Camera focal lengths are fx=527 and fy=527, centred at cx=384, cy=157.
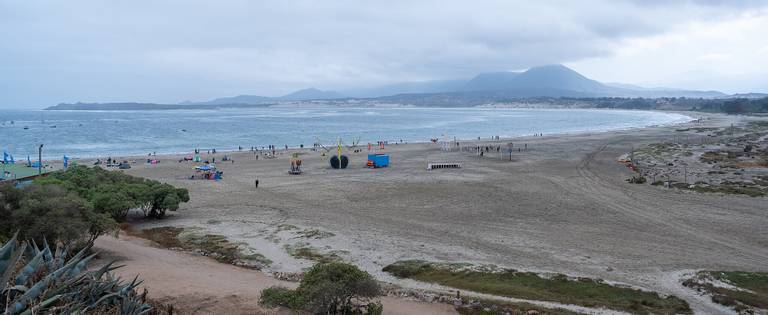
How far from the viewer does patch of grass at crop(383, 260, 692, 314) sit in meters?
11.4

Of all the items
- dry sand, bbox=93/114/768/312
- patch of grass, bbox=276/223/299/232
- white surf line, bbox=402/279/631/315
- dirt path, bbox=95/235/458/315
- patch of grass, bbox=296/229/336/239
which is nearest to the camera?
dirt path, bbox=95/235/458/315

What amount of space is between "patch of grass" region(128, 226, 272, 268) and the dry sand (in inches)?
19.7

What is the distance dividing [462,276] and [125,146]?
56370 mm

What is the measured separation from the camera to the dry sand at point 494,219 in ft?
49.4

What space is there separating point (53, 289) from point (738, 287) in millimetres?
13865

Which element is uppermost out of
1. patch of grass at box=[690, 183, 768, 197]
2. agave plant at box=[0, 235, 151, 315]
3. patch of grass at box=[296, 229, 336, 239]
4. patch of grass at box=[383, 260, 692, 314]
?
agave plant at box=[0, 235, 151, 315]

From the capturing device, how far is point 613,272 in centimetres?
1377

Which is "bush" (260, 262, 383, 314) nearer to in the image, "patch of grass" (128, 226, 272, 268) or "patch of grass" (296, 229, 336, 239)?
"patch of grass" (128, 226, 272, 268)

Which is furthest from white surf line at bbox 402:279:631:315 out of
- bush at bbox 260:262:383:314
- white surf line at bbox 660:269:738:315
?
bush at bbox 260:262:383:314

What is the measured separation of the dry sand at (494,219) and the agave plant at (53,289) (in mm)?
5172

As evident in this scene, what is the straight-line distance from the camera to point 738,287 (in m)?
12.5

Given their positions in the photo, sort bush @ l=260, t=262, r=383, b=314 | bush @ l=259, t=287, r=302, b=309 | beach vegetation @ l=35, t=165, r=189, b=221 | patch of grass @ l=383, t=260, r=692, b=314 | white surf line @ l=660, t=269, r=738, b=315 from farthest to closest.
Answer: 1. beach vegetation @ l=35, t=165, r=189, b=221
2. patch of grass @ l=383, t=260, r=692, b=314
3. white surf line @ l=660, t=269, r=738, b=315
4. bush @ l=259, t=287, r=302, b=309
5. bush @ l=260, t=262, r=383, b=314

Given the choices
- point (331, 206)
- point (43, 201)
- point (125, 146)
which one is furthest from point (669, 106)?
point (43, 201)

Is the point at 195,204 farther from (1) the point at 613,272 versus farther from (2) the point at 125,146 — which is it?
(2) the point at 125,146
